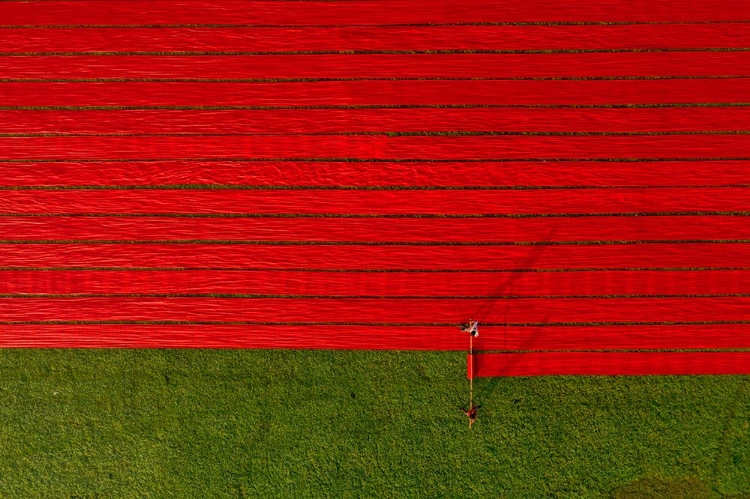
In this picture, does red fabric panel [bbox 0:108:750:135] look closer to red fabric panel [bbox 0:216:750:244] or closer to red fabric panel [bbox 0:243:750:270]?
red fabric panel [bbox 0:216:750:244]

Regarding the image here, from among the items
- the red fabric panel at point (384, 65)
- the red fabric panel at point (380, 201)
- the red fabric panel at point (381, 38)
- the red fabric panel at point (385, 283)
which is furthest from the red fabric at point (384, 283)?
the red fabric panel at point (381, 38)

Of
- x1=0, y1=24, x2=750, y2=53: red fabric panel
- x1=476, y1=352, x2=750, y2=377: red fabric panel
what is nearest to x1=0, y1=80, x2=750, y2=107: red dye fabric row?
x1=0, y1=24, x2=750, y2=53: red fabric panel

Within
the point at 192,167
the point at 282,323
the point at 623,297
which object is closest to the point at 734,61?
the point at 623,297

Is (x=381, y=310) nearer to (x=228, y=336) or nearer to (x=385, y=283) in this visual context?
(x=385, y=283)

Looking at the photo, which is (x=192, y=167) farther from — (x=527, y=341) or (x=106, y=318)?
(x=527, y=341)

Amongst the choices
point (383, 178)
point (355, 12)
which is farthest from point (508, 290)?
point (355, 12)

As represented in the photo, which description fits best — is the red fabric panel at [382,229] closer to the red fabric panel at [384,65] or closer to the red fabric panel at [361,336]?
the red fabric panel at [361,336]

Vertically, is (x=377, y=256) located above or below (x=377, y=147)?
below

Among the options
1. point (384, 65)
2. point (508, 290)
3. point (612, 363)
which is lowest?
point (612, 363)
